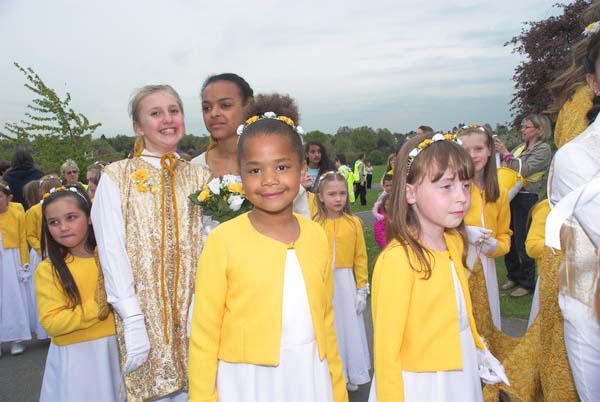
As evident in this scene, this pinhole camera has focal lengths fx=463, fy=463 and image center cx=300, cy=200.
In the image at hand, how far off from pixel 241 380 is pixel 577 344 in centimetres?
148

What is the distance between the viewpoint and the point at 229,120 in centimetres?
329

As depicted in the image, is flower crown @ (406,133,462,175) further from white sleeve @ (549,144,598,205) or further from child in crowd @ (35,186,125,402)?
child in crowd @ (35,186,125,402)

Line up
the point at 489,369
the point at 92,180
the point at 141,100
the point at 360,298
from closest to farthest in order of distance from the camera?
the point at 489,369 → the point at 141,100 → the point at 360,298 → the point at 92,180

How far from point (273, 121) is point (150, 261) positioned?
1160 mm

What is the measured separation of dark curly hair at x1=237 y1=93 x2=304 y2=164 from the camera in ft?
7.83

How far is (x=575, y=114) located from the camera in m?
2.74

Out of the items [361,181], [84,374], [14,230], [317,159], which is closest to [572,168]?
[84,374]

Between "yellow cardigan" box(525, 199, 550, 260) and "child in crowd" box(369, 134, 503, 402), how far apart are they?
1.25 meters

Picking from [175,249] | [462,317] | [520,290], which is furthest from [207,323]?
[520,290]

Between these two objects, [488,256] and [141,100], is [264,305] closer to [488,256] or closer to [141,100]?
[141,100]

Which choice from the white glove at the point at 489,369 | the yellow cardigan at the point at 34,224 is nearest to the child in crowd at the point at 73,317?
the white glove at the point at 489,369

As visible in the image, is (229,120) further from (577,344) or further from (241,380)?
(577,344)

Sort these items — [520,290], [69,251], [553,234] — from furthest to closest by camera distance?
1. [520,290]
2. [69,251]
3. [553,234]

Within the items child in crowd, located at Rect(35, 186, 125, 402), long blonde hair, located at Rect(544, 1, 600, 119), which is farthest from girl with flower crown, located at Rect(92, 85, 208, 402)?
long blonde hair, located at Rect(544, 1, 600, 119)
